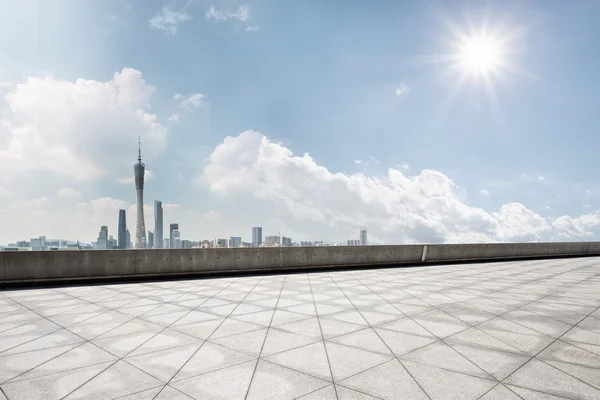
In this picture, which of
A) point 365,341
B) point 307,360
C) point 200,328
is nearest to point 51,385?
point 200,328

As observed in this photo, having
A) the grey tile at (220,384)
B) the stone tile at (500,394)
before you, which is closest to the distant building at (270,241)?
Result: the grey tile at (220,384)

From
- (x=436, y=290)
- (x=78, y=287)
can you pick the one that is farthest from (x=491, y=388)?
(x=78, y=287)

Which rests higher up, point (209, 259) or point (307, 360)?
point (209, 259)

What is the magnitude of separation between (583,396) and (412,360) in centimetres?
174

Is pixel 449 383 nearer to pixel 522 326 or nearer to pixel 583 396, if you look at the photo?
pixel 583 396

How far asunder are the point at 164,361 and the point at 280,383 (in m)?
1.73

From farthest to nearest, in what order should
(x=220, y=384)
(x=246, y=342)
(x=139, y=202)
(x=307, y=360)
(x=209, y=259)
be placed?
(x=139, y=202), (x=209, y=259), (x=246, y=342), (x=307, y=360), (x=220, y=384)

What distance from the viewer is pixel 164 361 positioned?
151 inches

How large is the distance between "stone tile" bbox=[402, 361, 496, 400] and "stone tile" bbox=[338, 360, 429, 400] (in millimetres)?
110

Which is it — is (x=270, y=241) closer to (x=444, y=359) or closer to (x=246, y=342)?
(x=246, y=342)

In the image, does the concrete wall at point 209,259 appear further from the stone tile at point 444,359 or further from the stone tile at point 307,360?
the stone tile at point 444,359

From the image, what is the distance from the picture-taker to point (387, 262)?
14.3m

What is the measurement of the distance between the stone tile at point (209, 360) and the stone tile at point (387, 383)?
1.51 meters

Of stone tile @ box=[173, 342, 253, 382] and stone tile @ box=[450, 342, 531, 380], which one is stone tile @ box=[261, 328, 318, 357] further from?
stone tile @ box=[450, 342, 531, 380]
